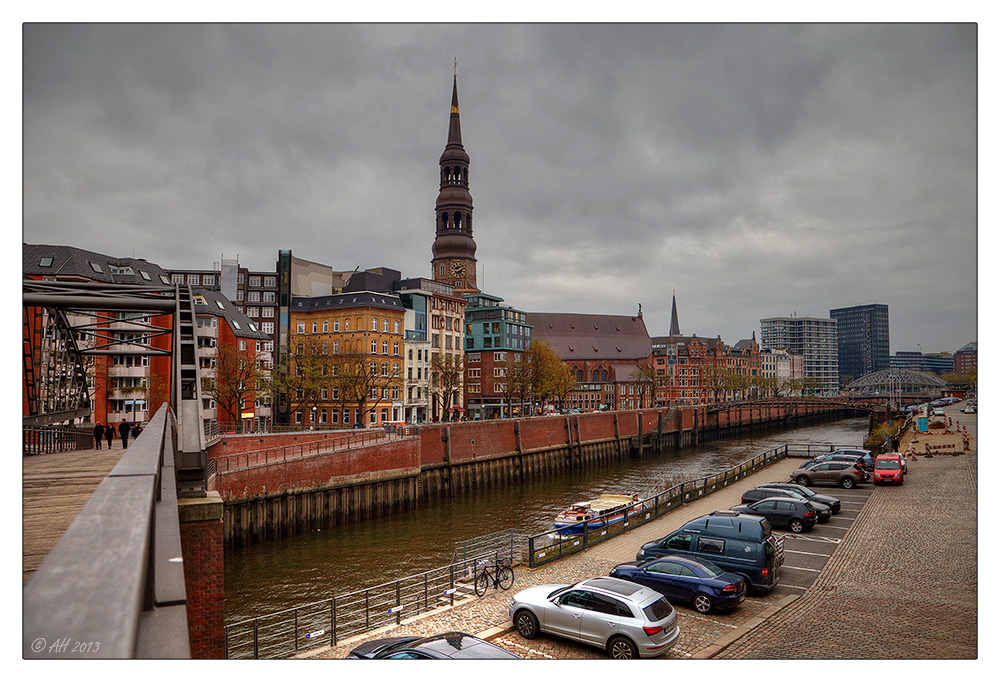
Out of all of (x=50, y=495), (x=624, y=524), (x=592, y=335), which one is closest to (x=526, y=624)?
(x=50, y=495)

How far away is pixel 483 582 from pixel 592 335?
12821 centimetres

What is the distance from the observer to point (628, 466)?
6644 centimetres

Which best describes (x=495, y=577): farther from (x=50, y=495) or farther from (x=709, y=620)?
(x=50, y=495)

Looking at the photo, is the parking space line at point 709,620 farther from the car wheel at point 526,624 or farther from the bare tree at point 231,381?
the bare tree at point 231,381

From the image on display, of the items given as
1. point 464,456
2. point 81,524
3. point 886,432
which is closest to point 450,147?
point 464,456

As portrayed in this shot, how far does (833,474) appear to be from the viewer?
33.9 m

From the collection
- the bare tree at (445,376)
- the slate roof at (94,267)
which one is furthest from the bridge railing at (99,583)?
the bare tree at (445,376)

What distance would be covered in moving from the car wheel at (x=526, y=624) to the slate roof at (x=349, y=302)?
54900 mm

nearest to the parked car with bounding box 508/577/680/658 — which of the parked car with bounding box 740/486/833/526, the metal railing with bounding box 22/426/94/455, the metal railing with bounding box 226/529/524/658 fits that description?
the metal railing with bounding box 226/529/524/658

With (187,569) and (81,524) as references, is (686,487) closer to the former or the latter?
(187,569)

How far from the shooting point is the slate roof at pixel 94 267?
46.6 meters

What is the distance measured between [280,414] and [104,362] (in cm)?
2374

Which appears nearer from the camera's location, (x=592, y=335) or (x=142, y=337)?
(x=142, y=337)

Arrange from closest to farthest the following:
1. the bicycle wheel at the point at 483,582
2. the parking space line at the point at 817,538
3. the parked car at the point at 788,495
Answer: the bicycle wheel at the point at 483,582, the parking space line at the point at 817,538, the parked car at the point at 788,495
